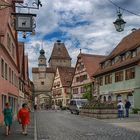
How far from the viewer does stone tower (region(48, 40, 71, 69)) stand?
160 metres

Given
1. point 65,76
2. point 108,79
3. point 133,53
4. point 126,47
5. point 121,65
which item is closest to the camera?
point 133,53

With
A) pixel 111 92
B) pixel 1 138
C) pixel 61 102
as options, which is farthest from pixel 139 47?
pixel 61 102

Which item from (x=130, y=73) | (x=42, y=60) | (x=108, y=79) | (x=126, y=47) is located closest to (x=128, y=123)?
(x=130, y=73)

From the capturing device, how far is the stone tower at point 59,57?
6294 inches

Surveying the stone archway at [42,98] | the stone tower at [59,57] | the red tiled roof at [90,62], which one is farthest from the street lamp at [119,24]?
the stone tower at [59,57]

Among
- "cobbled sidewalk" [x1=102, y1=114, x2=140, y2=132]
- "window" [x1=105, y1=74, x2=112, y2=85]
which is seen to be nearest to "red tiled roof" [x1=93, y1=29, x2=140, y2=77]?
"window" [x1=105, y1=74, x2=112, y2=85]

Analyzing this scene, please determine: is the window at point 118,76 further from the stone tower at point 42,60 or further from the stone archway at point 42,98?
the stone tower at point 42,60

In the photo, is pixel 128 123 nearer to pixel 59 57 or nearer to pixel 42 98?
pixel 42 98

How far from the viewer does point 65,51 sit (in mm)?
163500

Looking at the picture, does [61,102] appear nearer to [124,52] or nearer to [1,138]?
[124,52]

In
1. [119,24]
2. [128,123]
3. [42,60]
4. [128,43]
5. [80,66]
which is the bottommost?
[128,123]

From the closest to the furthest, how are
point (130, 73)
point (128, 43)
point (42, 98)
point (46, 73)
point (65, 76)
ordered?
1. point (130, 73)
2. point (128, 43)
3. point (65, 76)
4. point (42, 98)
5. point (46, 73)

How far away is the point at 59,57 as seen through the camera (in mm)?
159500

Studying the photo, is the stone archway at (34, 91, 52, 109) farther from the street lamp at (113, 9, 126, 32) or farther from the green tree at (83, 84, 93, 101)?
the street lamp at (113, 9, 126, 32)
